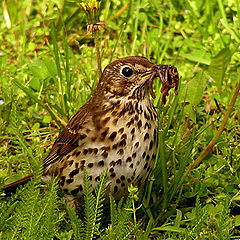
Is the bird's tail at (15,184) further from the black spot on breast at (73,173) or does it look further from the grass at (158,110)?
the black spot on breast at (73,173)

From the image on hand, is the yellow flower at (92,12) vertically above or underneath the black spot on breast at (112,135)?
above

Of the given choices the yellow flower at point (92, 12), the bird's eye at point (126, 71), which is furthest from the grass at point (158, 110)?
the yellow flower at point (92, 12)

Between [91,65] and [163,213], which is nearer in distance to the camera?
[163,213]

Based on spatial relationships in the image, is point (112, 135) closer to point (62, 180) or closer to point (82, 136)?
point (82, 136)

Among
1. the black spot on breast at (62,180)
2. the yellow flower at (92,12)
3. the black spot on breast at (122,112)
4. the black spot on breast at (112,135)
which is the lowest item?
the black spot on breast at (62,180)

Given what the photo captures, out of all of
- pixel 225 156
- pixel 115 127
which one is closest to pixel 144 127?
pixel 115 127

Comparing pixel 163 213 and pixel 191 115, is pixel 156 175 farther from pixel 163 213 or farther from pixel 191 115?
pixel 191 115
